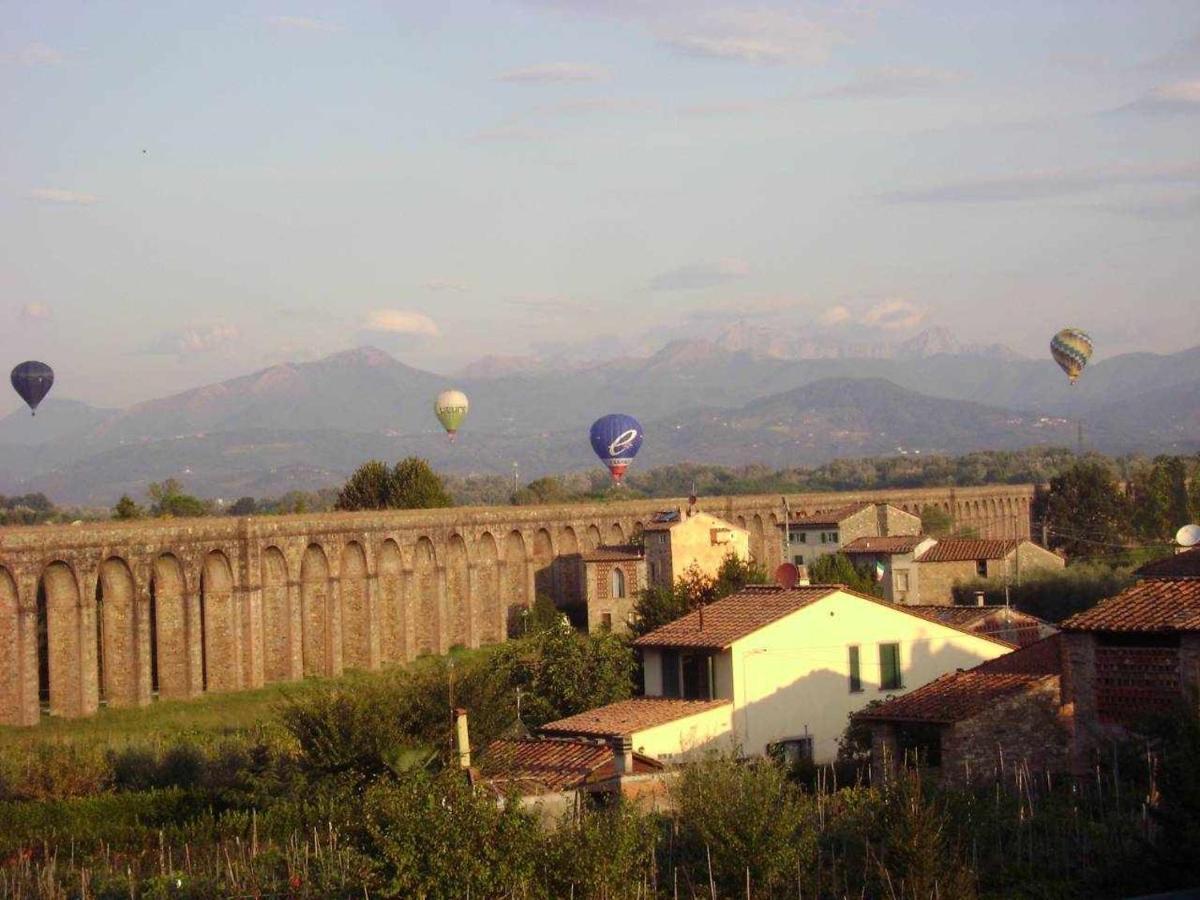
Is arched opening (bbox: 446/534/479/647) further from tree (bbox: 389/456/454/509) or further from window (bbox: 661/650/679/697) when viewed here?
window (bbox: 661/650/679/697)

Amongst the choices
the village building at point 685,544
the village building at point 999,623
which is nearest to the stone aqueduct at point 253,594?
the village building at point 685,544

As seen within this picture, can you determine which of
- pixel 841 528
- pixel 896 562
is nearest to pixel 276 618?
pixel 896 562

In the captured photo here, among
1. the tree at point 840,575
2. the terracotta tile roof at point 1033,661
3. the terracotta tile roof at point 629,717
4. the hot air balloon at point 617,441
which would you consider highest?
the hot air balloon at point 617,441

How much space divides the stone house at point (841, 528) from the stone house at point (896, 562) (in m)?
7.66

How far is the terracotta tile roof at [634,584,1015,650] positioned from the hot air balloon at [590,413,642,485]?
131 ft

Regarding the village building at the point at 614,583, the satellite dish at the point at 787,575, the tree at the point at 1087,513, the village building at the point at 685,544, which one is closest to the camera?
the satellite dish at the point at 787,575

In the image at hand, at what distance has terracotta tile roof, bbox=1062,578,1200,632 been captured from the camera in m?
20.2

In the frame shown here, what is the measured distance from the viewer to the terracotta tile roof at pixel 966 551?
5022 centimetres

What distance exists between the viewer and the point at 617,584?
53250mm

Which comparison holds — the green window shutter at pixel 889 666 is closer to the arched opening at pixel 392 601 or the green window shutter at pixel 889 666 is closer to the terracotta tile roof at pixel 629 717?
the terracotta tile roof at pixel 629 717

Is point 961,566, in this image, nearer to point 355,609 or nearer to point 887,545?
point 887,545

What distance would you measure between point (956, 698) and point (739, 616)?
18.5 ft

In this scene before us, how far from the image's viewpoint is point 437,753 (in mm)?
23516

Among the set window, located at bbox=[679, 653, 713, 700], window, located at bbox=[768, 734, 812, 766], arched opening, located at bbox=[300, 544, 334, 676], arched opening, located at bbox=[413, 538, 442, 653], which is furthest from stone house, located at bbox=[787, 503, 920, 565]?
window, located at bbox=[768, 734, 812, 766]
